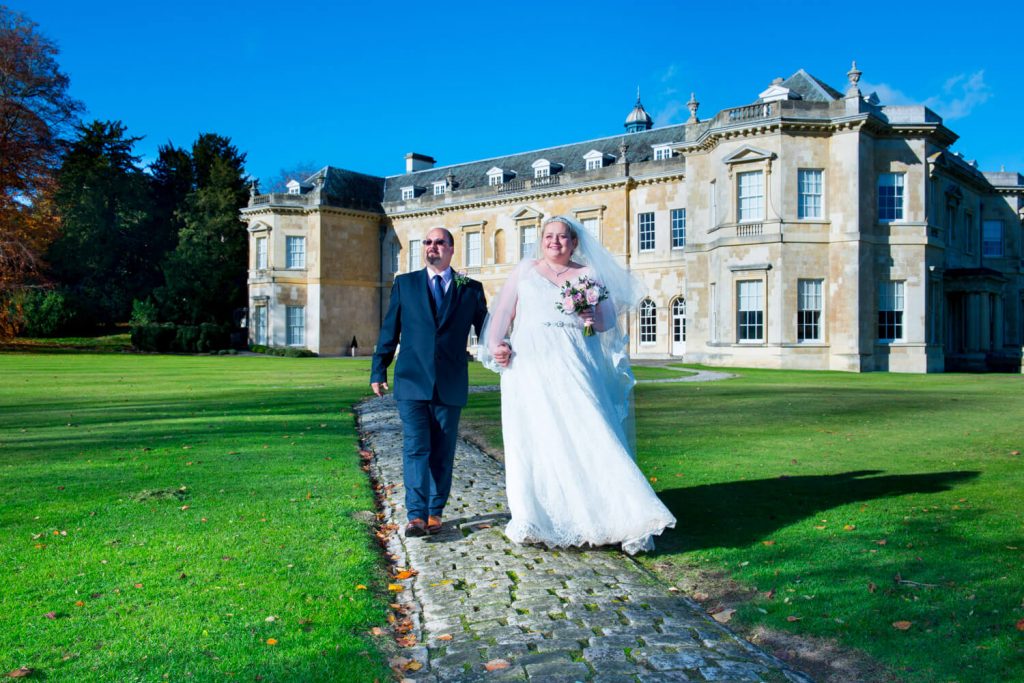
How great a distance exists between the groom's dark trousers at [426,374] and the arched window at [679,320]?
31.4 metres

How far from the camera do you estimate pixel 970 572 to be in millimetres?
4332

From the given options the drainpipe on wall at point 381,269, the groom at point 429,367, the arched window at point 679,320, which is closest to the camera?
the groom at point 429,367

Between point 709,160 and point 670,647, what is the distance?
1147 inches

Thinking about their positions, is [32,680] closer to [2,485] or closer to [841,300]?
[2,485]

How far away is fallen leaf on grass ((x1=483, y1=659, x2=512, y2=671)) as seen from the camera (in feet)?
10.7

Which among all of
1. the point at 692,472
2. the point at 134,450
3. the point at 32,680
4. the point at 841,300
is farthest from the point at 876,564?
the point at 841,300

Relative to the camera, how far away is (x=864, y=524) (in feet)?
18.0

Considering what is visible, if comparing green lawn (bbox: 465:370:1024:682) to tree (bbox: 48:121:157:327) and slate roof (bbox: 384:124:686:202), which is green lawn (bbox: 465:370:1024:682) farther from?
tree (bbox: 48:121:157:327)

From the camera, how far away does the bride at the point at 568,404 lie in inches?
197

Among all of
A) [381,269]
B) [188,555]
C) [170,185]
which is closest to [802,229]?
[188,555]

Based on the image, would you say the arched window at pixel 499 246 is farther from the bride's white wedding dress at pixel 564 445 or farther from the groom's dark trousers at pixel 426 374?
the bride's white wedding dress at pixel 564 445

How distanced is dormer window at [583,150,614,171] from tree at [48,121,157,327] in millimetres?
31109

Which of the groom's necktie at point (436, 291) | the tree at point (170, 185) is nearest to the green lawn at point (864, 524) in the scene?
the groom's necktie at point (436, 291)

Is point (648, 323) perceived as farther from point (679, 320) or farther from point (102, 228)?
point (102, 228)
